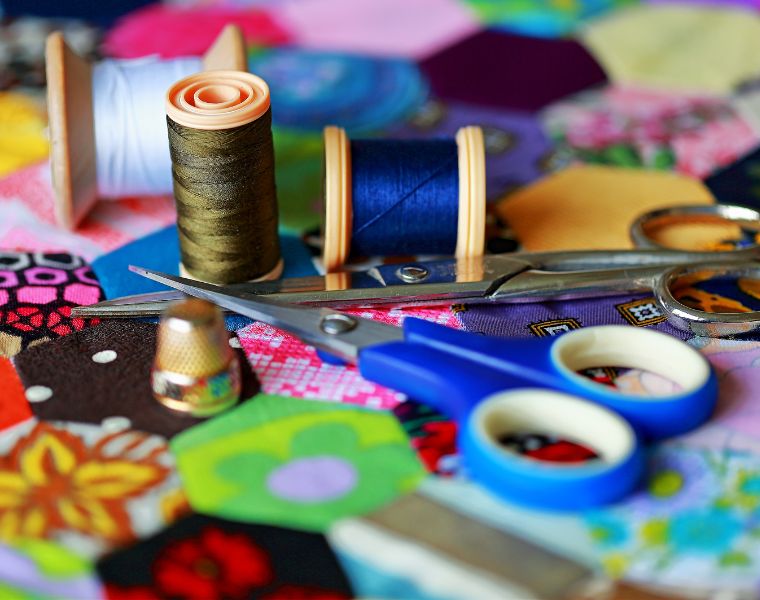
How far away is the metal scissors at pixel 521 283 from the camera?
1.19 metres

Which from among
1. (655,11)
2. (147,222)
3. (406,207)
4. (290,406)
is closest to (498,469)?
(290,406)

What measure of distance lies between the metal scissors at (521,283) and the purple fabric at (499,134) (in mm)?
313

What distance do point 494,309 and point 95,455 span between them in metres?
0.53

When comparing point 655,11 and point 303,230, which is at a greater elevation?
point 655,11

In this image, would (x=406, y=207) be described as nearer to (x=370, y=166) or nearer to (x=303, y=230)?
(x=370, y=166)

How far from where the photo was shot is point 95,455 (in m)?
1.02

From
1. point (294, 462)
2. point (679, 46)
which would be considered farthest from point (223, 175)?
point (679, 46)

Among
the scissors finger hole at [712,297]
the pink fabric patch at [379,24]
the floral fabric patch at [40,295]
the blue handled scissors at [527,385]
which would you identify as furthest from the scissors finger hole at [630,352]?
the pink fabric patch at [379,24]

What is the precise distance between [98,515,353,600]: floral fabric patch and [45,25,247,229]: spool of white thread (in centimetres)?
63

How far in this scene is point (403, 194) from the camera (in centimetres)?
131

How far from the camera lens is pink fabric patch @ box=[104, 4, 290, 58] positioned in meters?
1.94

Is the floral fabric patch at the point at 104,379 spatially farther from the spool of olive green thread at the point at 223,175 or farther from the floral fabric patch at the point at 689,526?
the floral fabric patch at the point at 689,526

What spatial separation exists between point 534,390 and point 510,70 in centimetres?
109

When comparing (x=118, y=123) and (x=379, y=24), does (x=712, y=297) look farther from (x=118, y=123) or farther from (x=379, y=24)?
(x=379, y=24)
